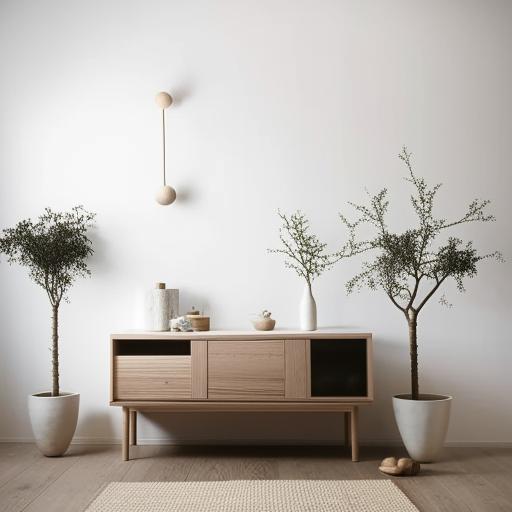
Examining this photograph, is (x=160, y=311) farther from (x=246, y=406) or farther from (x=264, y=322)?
(x=246, y=406)

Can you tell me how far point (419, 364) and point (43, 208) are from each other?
255cm

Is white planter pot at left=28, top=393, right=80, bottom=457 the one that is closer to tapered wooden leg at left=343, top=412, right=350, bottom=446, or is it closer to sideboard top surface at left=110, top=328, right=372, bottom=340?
sideboard top surface at left=110, top=328, right=372, bottom=340

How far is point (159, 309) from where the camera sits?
157 inches

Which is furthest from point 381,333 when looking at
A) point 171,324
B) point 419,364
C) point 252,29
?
point 252,29

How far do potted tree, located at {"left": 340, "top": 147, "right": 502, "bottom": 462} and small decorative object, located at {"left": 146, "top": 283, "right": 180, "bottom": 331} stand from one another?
3.49 feet

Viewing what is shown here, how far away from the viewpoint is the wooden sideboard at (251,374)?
3750mm

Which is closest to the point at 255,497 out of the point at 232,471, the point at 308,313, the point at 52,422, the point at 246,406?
the point at 232,471

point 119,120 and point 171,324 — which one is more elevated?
point 119,120

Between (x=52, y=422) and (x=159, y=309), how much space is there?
0.87 metres

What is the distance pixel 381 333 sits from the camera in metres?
4.22

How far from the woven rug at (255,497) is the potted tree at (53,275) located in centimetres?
75

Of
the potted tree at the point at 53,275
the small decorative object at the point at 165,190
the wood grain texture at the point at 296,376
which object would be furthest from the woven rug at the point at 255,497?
the small decorative object at the point at 165,190

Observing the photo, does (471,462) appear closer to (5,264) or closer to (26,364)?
(26,364)

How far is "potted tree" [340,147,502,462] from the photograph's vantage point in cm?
371
